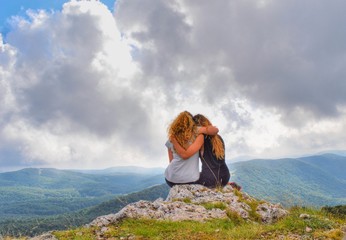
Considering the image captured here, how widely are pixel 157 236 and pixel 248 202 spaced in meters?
5.29

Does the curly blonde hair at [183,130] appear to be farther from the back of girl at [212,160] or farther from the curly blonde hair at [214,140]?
the back of girl at [212,160]

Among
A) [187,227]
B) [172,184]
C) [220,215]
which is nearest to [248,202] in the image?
[220,215]

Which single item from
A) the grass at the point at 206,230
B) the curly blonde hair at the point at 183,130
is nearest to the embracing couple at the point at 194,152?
the curly blonde hair at the point at 183,130

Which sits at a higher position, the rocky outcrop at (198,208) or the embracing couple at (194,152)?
the embracing couple at (194,152)

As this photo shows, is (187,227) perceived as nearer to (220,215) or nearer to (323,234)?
(220,215)

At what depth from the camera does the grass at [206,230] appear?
9.00m

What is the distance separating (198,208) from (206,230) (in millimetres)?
2626

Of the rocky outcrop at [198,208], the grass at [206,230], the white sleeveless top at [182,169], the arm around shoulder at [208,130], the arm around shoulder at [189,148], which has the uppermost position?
the arm around shoulder at [208,130]

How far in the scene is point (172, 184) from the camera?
50.2ft

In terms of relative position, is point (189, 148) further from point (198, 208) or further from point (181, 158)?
point (198, 208)

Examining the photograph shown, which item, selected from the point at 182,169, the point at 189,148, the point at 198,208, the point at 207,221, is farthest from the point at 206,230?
the point at 182,169

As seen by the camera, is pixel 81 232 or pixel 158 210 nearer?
pixel 81 232

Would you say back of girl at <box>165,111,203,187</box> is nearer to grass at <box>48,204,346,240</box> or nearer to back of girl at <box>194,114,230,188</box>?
back of girl at <box>194,114,230,188</box>

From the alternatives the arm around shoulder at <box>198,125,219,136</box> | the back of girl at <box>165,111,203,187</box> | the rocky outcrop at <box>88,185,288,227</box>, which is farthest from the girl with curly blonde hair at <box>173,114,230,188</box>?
the rocky outcrop at <box>88,185,288,227</box>
